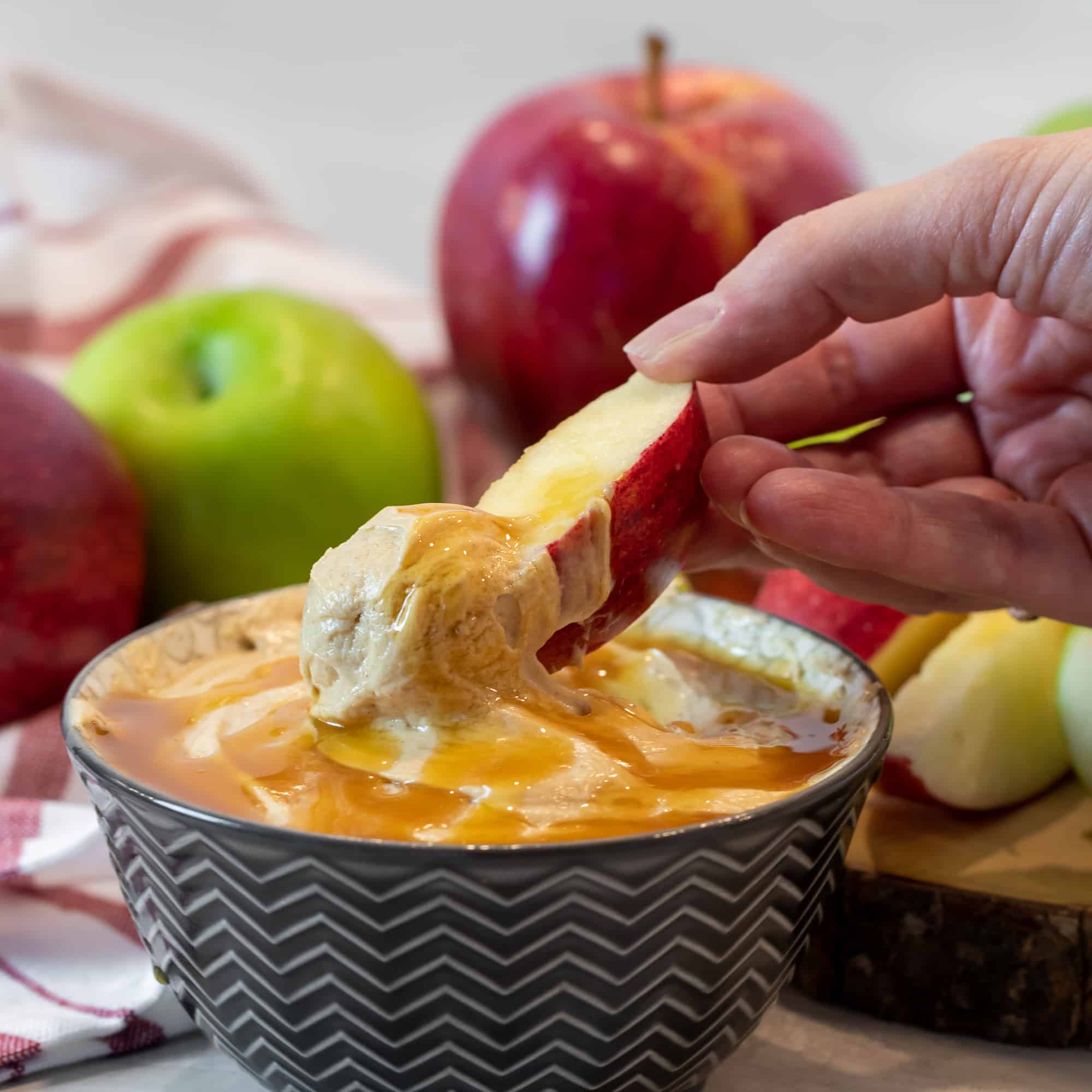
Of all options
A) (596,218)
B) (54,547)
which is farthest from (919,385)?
(54,547)

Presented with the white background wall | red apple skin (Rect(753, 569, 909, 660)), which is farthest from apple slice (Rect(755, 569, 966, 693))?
the white background wall

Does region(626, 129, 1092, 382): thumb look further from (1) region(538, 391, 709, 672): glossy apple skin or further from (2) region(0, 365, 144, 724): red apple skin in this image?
(2) region(0, 365, 144, 724): red apple skin

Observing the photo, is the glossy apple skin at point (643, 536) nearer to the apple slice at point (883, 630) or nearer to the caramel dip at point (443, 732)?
the caramel dip at point (443, 732)

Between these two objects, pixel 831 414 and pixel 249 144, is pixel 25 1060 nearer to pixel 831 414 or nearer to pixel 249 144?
pixel 831 414

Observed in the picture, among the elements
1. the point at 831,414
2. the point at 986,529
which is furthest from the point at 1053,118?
the point at 986,529

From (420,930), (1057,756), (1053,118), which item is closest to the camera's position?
(420,930)

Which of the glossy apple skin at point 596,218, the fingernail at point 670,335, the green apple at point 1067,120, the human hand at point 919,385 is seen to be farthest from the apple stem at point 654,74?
the fingernail at point 670,335
